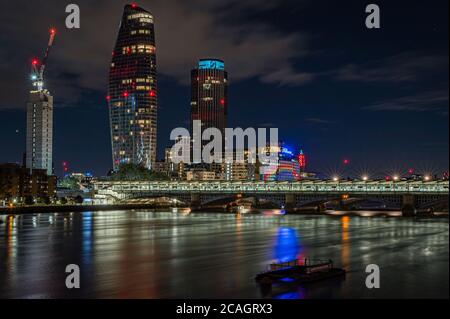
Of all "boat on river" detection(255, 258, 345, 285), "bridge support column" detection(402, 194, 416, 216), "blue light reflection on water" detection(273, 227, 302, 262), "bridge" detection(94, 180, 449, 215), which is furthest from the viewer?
"bridge" detection(94, 180, 449, 215)

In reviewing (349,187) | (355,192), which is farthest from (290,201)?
(355,192)

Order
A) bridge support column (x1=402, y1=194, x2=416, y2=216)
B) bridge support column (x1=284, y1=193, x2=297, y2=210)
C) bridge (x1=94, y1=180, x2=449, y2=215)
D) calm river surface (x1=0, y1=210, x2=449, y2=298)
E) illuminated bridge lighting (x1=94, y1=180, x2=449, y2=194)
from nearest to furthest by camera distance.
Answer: calm river surface (x1=0, y1=210, x2=449, y2=298), bridge support column (x1=402, y1=194, x2=416, y2=216), bridge (x1=94, y1=180, x2=449, y2=215), illuminated bridge lighting (x1=94, y1=180, x2=449, y2=194), bridge support column (x1=284, y1=193, x2=297, y2=210)

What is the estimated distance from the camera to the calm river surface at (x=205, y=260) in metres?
44.5

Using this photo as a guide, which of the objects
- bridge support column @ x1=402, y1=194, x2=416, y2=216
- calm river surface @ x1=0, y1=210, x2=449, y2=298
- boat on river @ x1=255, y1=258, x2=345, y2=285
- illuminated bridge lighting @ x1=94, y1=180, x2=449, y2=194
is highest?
illuminated bridge lighting @ x1=94, y1=180, x2=449, y2=194

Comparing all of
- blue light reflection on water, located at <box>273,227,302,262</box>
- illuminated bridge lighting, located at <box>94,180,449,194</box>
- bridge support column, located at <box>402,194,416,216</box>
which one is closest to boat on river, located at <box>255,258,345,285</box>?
blue light reflection on water, located at <box>273,227,302,262</box>

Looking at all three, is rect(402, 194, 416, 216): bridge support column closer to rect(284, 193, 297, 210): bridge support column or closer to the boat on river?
rect(284, 193, 297, 210): bridge support column

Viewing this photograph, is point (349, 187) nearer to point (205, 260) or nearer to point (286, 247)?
point (286, 247)

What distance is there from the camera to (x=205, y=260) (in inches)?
2475

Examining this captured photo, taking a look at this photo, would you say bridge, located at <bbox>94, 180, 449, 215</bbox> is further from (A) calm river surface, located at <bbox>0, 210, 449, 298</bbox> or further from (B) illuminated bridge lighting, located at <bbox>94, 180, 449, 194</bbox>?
(A) calm river surface, located at <bbox>0, 210, 449, 298</bbox>

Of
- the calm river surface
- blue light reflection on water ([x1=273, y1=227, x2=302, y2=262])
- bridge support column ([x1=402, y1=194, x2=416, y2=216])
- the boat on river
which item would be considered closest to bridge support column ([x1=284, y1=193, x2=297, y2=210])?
bridge support column ([x1=402, y1=194, x2=416, y2=216])

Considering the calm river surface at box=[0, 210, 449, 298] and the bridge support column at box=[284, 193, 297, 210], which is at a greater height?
the bridge support column at box=[284, 193, 297, 210]

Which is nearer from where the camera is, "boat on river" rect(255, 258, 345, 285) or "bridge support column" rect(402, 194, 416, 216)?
"boat on river" rect(255, 258, 345, 285)

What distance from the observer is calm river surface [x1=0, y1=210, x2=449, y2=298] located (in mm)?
44469
